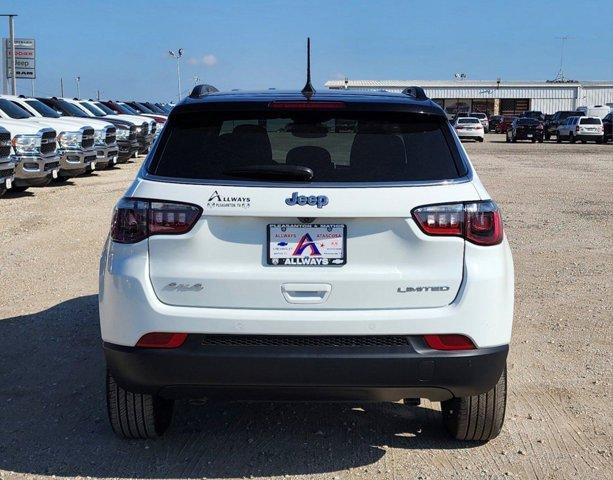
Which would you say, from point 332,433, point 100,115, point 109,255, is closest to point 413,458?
point 332,433

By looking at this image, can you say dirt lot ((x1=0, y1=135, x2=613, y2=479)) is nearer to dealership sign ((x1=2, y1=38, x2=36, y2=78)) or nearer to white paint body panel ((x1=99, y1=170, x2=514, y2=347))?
white paint body panel ((x1=99, y1=170, x2=514, y2=347))

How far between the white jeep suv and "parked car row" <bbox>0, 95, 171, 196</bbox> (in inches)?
487

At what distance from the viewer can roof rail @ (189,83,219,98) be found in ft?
14.5

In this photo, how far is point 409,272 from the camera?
3.79m

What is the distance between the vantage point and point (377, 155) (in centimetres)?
397

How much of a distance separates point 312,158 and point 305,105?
0.28 metres

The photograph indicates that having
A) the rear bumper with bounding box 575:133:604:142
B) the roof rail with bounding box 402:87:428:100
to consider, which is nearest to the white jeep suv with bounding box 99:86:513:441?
the roof rail with bounding box 402:87:428:100

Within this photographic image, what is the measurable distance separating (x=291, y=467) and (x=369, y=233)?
1.25 meters

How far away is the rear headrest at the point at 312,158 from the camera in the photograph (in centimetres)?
391

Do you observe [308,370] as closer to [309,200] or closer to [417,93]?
[309,200]

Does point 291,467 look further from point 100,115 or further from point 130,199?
point 100,115

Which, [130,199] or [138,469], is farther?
[138,469]

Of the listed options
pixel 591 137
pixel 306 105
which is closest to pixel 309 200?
pixel 306 105

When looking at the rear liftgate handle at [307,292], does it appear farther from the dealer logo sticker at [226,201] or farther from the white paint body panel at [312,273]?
the dealer logo sticker at [226,201]
